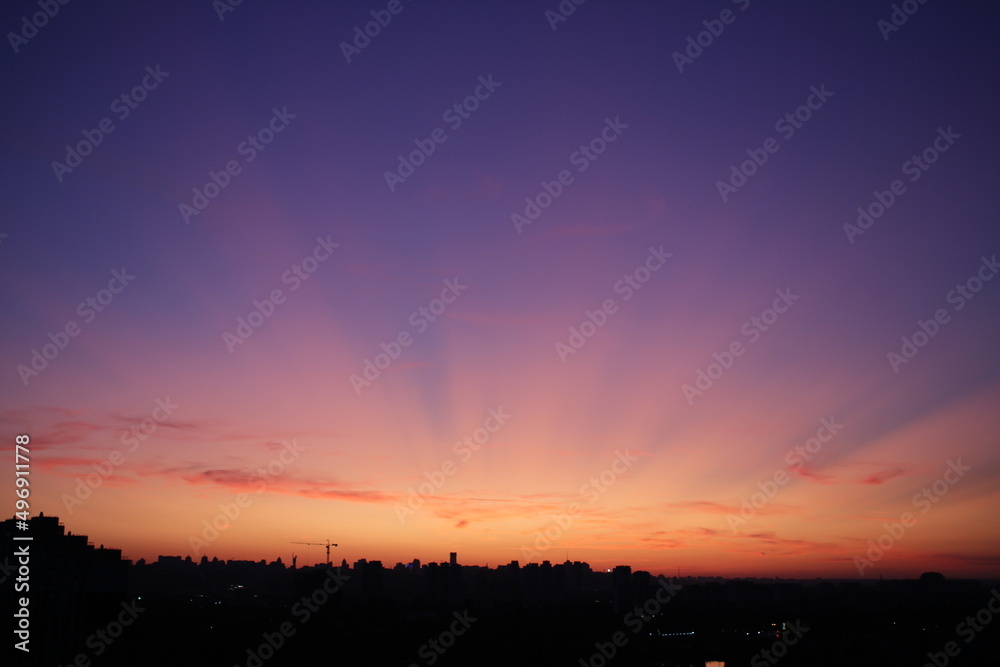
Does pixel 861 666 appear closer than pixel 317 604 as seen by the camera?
Yes

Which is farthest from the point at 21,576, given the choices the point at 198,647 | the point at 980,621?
the point at 980,621

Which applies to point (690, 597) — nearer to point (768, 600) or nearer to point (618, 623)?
point (768, 600)

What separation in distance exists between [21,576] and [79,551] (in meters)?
2.13

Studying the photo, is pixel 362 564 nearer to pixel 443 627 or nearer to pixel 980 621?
pixel 443 627

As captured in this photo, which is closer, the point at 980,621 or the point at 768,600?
the point at 980,621

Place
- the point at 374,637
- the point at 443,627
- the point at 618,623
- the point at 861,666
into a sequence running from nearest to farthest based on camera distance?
the point at 861,666 < the point at 374,637 < the point at 443,627 < the point at 618,623

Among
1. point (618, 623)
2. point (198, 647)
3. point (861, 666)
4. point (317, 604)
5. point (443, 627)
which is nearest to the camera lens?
point (861, 666)

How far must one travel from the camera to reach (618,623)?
255 ft

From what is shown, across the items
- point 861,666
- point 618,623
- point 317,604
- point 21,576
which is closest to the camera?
point 21,576

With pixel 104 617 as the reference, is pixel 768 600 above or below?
below

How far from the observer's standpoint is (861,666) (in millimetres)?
44781

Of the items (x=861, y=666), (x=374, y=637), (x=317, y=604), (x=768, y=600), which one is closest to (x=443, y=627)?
(x=374, y=637)

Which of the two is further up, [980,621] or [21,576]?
[21,576]

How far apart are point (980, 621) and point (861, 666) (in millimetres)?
34769
